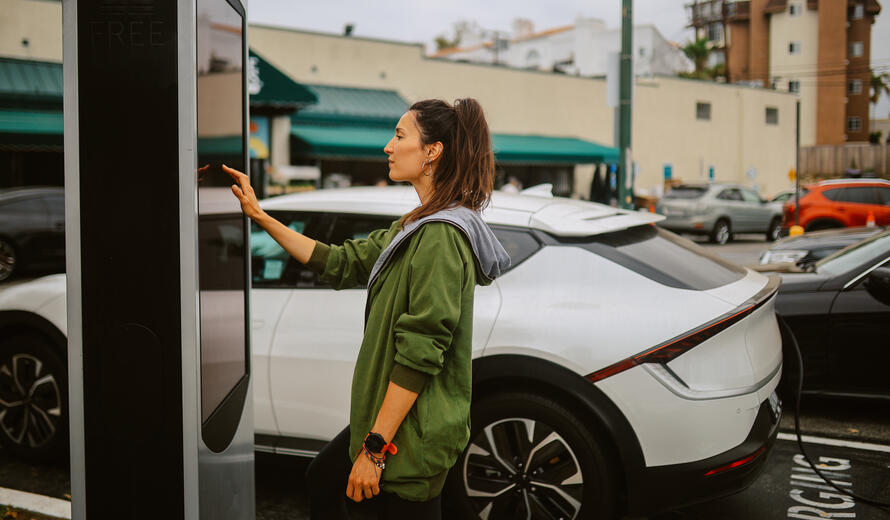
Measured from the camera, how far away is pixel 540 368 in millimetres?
3299

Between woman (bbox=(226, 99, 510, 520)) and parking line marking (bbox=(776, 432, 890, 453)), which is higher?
woman (bbox=(226, 99, 510, 520))

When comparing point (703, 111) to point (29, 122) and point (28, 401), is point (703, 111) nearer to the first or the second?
point (29, 122)

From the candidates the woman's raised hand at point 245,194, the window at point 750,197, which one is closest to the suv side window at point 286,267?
the woman's raised hand at point 245,194

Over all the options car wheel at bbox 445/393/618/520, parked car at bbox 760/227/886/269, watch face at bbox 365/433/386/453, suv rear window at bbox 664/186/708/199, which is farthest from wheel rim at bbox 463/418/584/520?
suv rear window at bbox 664/186/708/199

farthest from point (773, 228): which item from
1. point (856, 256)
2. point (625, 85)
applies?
point (856, 256)

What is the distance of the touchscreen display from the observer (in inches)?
81.9

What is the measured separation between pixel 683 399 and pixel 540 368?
551 mm

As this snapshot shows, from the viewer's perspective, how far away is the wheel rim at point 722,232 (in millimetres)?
22058

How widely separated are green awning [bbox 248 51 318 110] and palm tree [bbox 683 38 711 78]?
153 ft

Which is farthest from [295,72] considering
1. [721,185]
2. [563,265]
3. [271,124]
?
[563,265]

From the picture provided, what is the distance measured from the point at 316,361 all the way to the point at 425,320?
1846 millimetres

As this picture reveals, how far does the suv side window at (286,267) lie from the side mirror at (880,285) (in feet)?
10.3

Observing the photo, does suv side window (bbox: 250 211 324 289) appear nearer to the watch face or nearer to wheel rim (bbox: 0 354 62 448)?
wheel rim (bbox: 0 354 62 448)

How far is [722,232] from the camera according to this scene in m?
22.2
